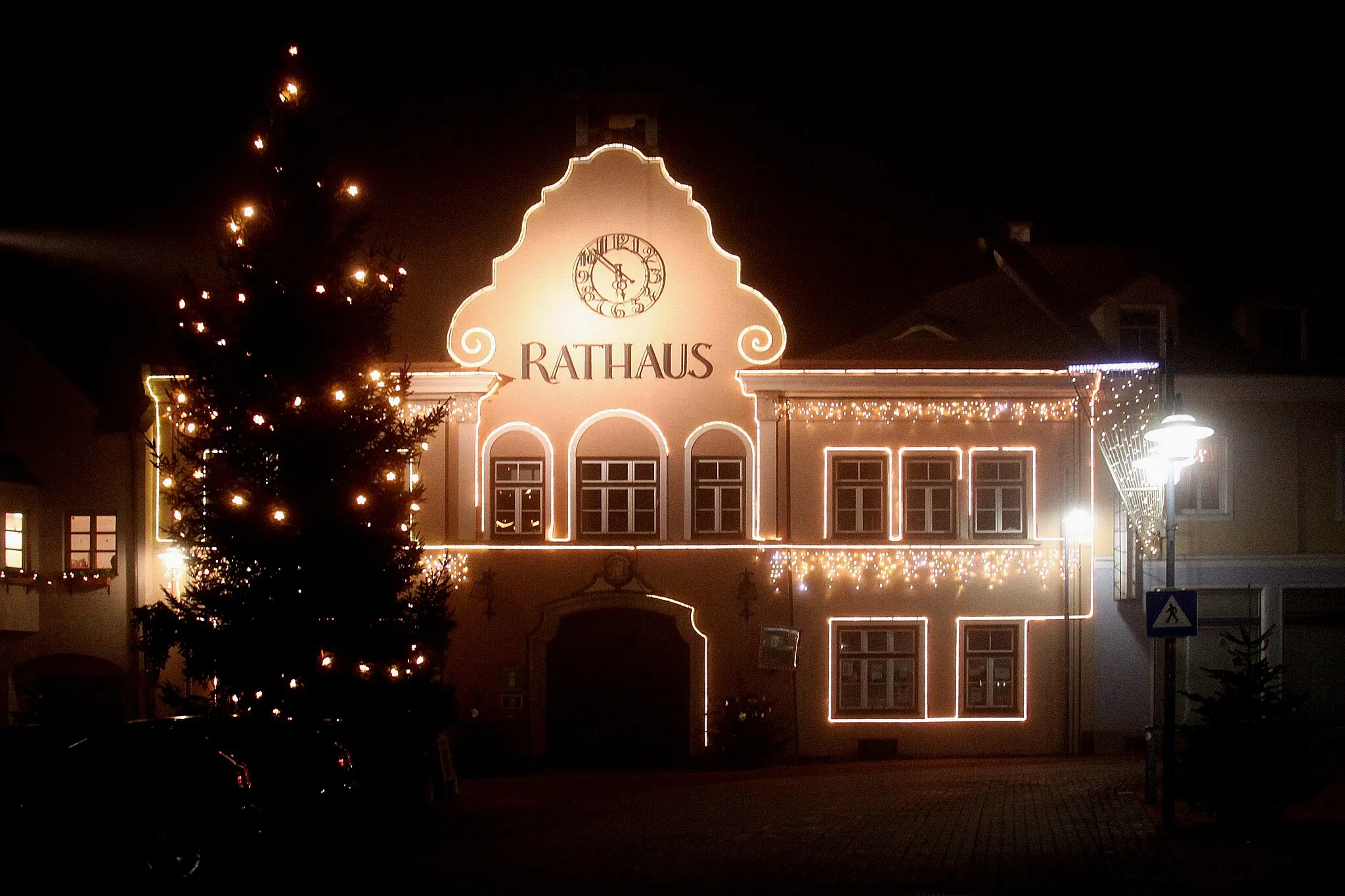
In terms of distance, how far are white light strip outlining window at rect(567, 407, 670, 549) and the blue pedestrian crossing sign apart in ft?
34.9

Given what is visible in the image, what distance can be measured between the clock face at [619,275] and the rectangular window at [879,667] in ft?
22.9

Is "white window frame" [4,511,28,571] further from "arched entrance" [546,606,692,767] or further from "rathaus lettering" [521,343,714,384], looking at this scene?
"arched entrance" [546,606,692,767]

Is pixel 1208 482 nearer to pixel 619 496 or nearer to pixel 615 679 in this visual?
pixel 619 496

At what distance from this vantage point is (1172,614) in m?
17.5

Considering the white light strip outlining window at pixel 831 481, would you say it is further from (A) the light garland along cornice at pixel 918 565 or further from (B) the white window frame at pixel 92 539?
(B) the white window frame at pixel 92 539

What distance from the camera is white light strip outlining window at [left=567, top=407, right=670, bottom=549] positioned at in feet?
86.9

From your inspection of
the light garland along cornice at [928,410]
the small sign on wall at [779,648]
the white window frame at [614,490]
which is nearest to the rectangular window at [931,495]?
the light garland along cornice at [928,410]

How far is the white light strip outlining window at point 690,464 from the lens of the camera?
26453 millimetres

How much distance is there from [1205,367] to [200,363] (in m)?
18.2

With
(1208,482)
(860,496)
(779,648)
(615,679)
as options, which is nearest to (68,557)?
(615,679)

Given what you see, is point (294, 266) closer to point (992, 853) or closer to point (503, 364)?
point (503, 364)

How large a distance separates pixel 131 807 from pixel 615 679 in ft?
46.0

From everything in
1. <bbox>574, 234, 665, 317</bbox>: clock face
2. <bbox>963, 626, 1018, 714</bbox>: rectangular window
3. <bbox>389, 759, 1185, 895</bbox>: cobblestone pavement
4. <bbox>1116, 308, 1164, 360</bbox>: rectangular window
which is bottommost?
<bbox>389, 759, 1185, 895</bbox>: cobblestone pavement

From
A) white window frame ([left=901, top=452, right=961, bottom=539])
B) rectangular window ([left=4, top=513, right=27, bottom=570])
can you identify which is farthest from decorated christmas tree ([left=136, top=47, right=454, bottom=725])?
white window frame ([left=901, top=452, right=961, bottom=539])
